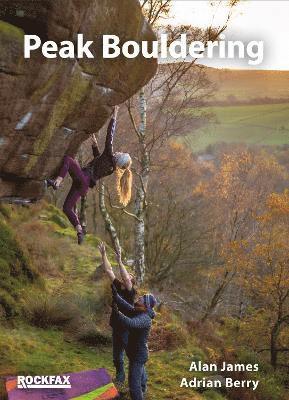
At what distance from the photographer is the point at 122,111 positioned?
2491 centimetres

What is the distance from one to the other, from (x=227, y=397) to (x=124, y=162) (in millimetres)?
5868

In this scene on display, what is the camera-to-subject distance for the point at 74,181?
7875 mm

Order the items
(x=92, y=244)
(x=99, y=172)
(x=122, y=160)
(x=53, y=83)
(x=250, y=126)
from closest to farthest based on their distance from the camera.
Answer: (x=53, y=83)
(x=122, y=160)
(x=99, y=172)
(x=92, y=244)
(x=250, y=126)

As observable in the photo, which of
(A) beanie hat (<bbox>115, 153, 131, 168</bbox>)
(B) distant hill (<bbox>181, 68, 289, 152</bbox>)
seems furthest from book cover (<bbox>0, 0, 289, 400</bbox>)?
(B) distant hill (<bbox>181, 68, 289, 152</bbox>)

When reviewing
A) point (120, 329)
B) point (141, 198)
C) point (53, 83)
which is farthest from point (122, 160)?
point (141, 198)

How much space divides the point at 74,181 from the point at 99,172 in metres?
0.50

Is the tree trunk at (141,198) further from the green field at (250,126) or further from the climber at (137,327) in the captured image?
the green field at (250,126)

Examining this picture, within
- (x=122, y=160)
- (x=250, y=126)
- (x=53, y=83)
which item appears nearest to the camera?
(x=53, y=83)

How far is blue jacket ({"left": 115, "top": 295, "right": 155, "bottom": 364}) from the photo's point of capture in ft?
21.1

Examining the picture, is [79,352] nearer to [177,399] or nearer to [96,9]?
[177,399]

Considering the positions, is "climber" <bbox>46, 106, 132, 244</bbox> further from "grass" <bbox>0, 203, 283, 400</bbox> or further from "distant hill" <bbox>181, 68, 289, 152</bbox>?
"distant hill" <bbox>181, 68, 289, 152</bbox>

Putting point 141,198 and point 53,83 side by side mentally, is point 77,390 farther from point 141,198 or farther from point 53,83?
point 141,198

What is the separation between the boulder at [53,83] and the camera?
18.1 feet

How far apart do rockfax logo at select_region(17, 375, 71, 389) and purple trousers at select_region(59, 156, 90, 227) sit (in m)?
2.72
